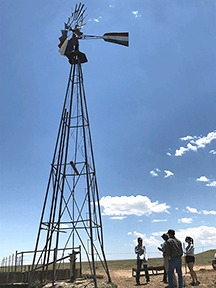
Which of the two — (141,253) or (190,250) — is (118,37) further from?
(190,250)

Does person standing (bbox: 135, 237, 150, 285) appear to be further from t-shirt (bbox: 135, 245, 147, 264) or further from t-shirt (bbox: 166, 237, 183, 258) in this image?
t-shirt (bbox: 166, 237, 183, 258)

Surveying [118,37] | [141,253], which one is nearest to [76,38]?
[118,37]

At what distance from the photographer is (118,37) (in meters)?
14.5

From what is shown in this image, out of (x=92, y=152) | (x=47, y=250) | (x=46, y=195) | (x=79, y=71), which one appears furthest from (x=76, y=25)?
(x=47, y=250)

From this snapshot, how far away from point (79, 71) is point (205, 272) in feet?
39.1

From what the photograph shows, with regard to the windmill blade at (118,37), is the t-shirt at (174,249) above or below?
below

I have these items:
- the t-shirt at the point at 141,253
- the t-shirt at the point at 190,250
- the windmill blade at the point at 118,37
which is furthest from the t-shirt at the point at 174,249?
the windmill blade at the point at 118,37

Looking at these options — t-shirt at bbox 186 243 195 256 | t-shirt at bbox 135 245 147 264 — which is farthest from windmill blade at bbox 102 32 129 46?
t-shirt at bbox 186 243 195 256

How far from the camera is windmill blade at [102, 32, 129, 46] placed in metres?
14.4

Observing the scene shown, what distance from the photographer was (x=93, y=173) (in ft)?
44.3

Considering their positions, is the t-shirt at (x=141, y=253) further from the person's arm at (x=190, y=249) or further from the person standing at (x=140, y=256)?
the person's arm at (x=190, y=249)

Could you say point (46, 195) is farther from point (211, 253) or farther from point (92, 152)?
point (211, 253)

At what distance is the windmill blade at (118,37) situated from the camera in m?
14.4

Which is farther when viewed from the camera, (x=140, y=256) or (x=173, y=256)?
(x=140, y=256)
